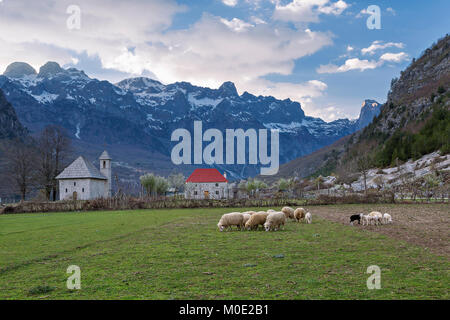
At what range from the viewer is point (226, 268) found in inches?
422

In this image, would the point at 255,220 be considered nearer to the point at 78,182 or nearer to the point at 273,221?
the point at 273,221

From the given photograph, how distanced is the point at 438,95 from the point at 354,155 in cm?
3648

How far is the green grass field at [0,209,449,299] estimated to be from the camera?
8312mm

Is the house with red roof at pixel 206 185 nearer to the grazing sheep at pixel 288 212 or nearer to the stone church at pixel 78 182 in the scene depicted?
the stone church at pixel 78 182

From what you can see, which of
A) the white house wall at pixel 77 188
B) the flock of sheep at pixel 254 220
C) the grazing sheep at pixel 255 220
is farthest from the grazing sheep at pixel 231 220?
the white house wall at pixel 77 188

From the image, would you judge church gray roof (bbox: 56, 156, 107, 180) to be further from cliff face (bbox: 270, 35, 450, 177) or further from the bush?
cliff face (bbox: 270, 35, 450, 177)

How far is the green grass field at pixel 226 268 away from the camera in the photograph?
27.3 ft

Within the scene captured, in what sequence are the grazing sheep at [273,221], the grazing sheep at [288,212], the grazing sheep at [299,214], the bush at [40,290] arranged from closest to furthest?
the bush at [40,290], the grazing sheep at [273,221], the grazing sheep at [299,214], the grazing sheep at [288,212]

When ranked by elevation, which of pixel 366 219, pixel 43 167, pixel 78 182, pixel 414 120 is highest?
pixel 414 120

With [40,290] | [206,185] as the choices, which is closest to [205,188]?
[206,185]

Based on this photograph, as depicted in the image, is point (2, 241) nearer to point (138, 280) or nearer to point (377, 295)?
point (138, 280)

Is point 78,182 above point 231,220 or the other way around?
above
